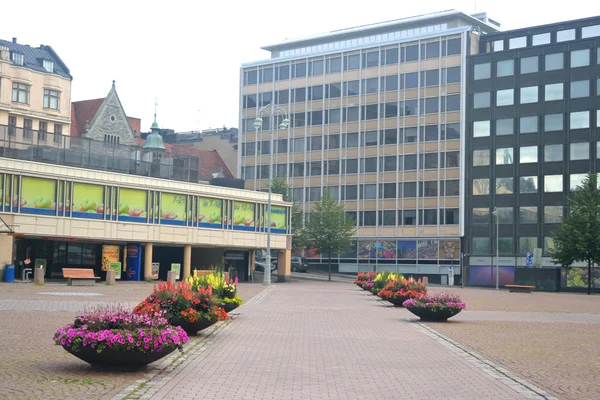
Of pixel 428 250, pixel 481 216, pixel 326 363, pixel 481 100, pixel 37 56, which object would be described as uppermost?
pixel 37 56

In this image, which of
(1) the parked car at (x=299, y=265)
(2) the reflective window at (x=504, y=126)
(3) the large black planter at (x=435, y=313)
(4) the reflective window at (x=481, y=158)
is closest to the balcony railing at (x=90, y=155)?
(1) the parked car at (x=299, y=265)

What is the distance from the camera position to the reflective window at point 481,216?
275 feet

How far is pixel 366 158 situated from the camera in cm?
9094

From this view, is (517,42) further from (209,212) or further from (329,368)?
(329,368)

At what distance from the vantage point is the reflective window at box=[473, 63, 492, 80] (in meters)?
83.4

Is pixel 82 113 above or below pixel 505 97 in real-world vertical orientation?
below

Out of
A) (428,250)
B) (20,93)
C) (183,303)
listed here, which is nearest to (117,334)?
(183,303)

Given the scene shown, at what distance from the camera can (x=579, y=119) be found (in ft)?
259

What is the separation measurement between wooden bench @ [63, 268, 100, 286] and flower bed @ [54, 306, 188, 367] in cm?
3117

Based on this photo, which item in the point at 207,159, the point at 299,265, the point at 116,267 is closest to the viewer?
the point at 116,267

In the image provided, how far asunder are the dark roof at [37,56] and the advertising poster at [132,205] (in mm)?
25558

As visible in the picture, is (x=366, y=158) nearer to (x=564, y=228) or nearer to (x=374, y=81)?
(x=374, y=81)

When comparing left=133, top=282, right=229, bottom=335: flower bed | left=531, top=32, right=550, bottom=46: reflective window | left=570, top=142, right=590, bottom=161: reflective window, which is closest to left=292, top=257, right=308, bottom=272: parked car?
left=570, top=142, right=590, bottom=161: reflective window

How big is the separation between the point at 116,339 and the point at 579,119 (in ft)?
241
